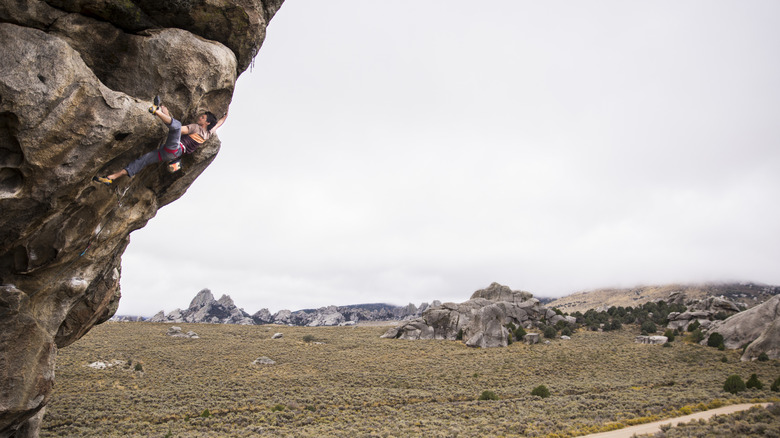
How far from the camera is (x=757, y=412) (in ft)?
60.5

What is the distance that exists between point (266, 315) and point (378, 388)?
6101 inches

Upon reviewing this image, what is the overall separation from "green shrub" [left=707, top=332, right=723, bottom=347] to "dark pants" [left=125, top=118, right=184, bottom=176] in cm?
6145

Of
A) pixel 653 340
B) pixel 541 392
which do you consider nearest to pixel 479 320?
pixel 653 340

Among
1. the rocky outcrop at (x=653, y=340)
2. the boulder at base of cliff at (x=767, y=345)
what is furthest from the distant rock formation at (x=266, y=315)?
the boulder at base of cliff at (x=767, y=345)

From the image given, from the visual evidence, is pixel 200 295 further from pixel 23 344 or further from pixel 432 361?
pixel 23 344

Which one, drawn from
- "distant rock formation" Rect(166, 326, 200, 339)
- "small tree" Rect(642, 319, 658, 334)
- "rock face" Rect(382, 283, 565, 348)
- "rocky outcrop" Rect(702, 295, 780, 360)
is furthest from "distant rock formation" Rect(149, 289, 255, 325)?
"rocky outcrop" Rect(702, 295, 780, 360)

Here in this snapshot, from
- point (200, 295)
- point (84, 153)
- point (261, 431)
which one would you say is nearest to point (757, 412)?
point (261, 431)

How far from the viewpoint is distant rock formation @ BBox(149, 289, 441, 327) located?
139 meters

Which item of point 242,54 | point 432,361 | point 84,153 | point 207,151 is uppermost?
point 242,54

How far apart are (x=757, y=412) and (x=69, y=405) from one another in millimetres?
43277

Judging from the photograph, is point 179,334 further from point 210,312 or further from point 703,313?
point 210,312

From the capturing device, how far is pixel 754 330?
42906 mm

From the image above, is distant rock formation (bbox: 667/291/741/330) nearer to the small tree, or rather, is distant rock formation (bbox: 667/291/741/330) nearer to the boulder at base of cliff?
the small tree

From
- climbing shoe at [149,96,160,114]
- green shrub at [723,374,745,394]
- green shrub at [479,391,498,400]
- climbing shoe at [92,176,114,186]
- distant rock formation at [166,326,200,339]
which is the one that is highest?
climbing shoe at [149,96,160,114]
